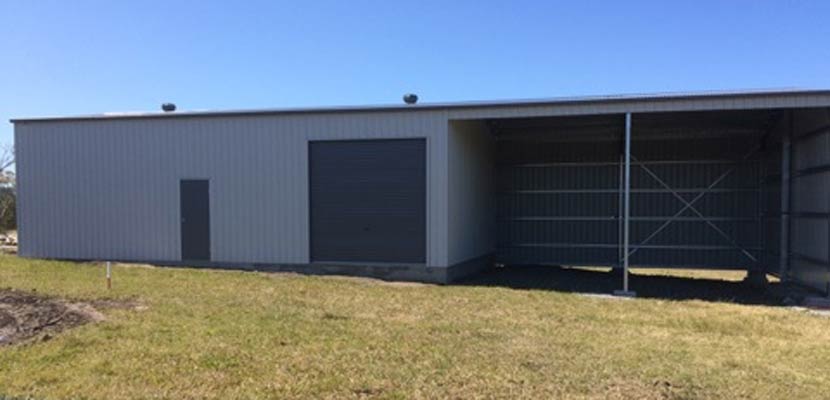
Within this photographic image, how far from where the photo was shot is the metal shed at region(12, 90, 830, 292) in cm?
1376

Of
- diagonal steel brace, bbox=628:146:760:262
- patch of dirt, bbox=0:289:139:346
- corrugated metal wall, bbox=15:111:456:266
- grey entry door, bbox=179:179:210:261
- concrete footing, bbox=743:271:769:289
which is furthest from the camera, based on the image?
diagonal steel brace, bbox=628:146:760:262

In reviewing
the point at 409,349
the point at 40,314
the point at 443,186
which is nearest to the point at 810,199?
the point at 443,186

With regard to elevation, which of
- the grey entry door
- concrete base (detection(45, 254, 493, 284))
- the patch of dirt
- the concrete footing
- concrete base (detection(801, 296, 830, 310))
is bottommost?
the concrete footing

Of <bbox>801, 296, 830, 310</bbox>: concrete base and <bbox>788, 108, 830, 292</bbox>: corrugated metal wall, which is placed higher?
<bbox>788, 108, 830, 292</bbox>: corrugated metal wall

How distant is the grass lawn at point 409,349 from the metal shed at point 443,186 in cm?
326

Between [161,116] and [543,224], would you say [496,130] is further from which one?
[161,116]

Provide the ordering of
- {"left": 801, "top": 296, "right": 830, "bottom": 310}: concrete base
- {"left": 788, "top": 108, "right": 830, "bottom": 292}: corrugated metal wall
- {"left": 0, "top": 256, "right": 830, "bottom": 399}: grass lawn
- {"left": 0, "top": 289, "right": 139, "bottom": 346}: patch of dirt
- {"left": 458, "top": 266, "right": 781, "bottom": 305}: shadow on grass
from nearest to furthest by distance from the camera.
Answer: {"left": 0, "top": 256, "right": 830, "bottom": 399}: grass lawn < {"left": 0, "top": 289, "right": 139, "bottom": 346}: patch of dirt < {"left": 801, "top": 296, "right": 830, "bottom": 310}: concrete base < {"left": 788, "top": 108, "right": 830, "bottom": 292}: corrugated metal wall < {"left": 458, "top": 266, "right": 781, "bottom": 305}: shadow on grass

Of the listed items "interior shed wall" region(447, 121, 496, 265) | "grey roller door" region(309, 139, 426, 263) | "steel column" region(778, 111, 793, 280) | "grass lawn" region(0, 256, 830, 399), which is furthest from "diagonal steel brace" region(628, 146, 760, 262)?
"grey roller door" region(309, 139, 426, 263)

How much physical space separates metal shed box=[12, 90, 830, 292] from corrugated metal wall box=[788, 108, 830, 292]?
6 centimetres

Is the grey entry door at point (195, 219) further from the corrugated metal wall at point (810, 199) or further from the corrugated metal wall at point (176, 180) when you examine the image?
the corrugated metal wall at point (810, 199)

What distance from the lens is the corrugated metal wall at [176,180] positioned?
46.5 feet

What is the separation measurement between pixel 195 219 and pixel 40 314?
711 cm

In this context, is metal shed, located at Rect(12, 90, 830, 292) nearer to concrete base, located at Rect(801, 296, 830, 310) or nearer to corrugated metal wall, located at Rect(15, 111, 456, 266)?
corrugated metal wall, located at Rect(15, 111, 456, 266)

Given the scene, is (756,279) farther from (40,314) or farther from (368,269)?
(40,314)
